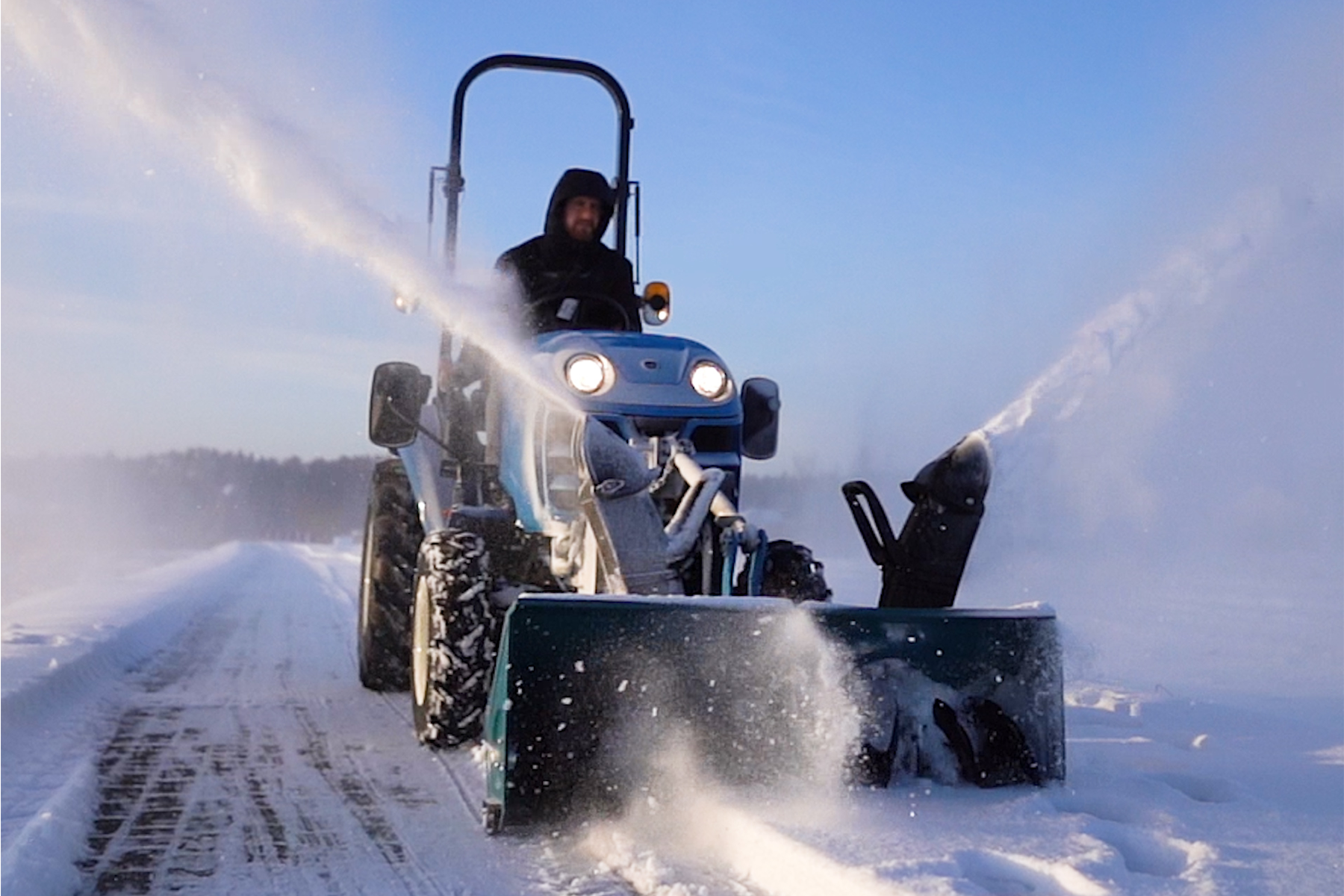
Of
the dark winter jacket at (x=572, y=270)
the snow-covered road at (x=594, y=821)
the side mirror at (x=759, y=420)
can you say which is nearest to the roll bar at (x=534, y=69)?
the dark winter jacket at (x=572, y=270)

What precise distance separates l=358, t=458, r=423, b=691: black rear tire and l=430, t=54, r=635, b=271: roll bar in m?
1.40

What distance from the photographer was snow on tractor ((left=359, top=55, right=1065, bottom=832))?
3906mm

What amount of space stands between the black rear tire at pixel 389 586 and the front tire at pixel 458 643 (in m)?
1.81

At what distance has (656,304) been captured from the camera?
666 centimetres

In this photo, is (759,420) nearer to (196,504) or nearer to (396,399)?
(396,399)

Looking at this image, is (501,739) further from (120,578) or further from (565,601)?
(120,578)

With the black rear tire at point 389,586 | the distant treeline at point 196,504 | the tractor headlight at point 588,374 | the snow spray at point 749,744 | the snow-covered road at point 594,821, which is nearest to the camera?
the snow-covered road at point 594,821

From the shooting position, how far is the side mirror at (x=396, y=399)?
19.0ft

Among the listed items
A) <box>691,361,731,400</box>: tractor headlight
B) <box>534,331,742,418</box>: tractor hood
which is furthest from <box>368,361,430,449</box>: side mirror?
<box>691,361,731,400</box>: tractor headlight

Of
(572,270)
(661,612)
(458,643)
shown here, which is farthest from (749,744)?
(572,270)

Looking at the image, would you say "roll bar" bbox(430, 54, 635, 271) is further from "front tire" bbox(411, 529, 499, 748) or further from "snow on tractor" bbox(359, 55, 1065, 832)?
"front tire" bbox(411, 529, 499, 748)

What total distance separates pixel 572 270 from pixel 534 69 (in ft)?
5.18

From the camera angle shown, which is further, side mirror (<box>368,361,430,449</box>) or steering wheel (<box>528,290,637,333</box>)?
steering wheel (<box>528,290,637,333</box>)

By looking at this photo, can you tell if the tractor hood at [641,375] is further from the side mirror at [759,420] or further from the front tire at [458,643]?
the front tire at [458,643]
